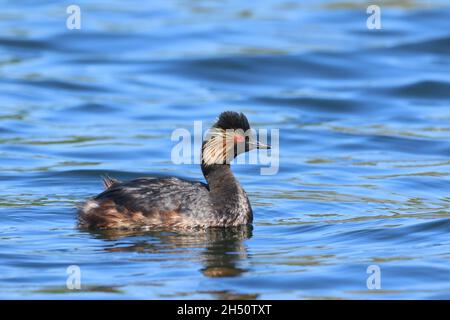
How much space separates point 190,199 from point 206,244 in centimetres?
66

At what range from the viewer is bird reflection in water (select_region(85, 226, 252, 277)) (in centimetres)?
1099

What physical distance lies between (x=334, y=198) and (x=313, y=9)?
1437cm

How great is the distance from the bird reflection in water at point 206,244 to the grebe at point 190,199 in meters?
0.12

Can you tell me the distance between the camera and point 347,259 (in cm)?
1123

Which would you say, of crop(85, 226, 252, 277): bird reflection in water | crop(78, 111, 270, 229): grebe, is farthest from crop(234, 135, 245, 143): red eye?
crop(85, 226, 252, 277): bird reflection in water

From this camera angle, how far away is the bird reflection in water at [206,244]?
11.0m

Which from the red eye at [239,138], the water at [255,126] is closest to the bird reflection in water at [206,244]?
the water at [255,126]

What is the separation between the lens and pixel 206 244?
11.7m

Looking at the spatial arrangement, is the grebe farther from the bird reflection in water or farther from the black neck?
the bird reflection in water

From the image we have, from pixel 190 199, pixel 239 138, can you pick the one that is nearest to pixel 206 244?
pixel 190 199

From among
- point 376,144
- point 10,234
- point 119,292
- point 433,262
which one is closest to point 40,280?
point 119,292

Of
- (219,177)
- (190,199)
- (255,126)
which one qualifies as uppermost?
(255,126)

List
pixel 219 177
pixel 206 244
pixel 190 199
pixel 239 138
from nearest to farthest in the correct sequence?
1. pixel 206 244
2. pixel 190 199
3. pixel 239 138
4. pixel 219 177

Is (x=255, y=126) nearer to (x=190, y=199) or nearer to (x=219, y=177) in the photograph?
(x=219, y=177)
